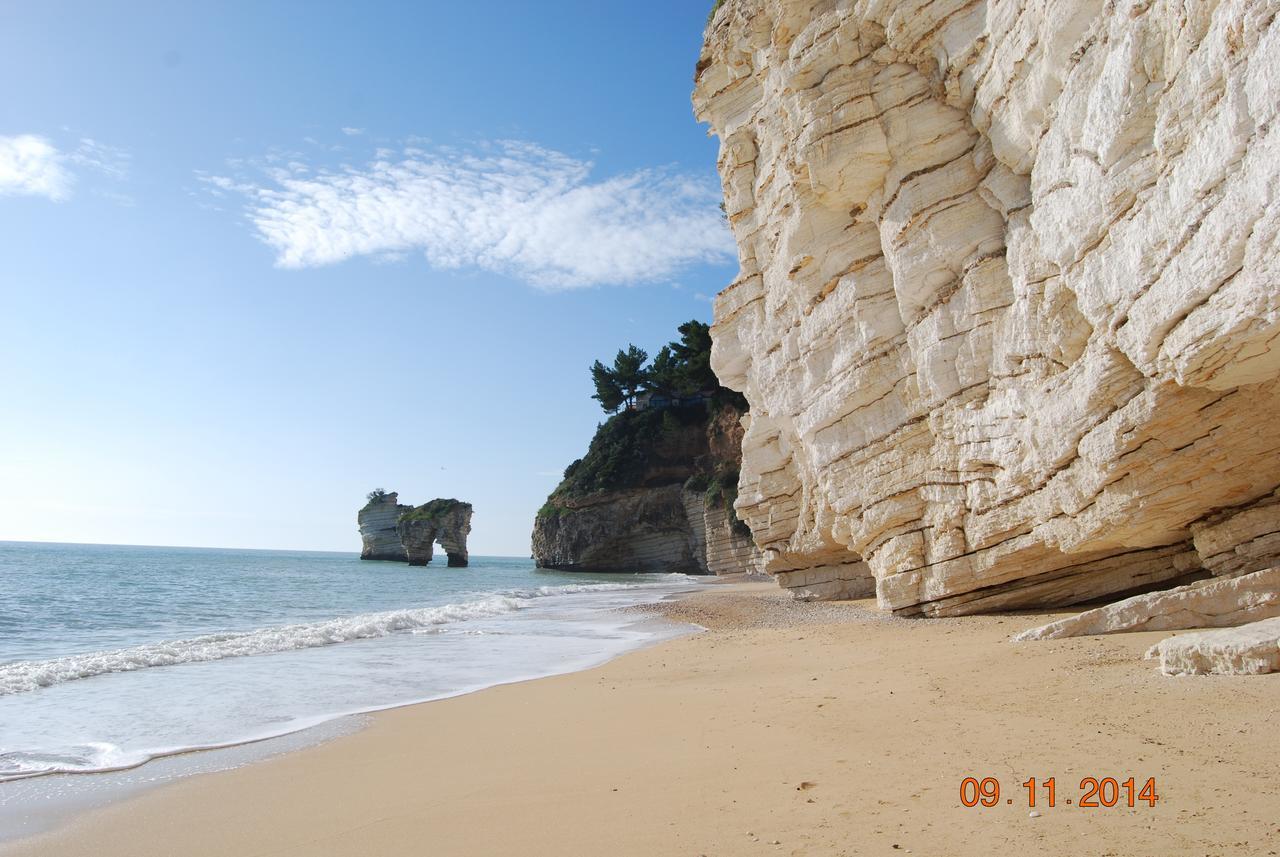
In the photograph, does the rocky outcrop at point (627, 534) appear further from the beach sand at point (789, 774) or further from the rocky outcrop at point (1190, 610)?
the beach sand at point (789, 774)

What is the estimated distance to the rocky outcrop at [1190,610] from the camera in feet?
24.5

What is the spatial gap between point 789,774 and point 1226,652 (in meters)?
3.55

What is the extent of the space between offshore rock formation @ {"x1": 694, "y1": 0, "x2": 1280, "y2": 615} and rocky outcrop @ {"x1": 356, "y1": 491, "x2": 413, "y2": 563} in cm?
8208

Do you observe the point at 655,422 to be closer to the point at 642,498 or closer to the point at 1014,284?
the point at 642,498

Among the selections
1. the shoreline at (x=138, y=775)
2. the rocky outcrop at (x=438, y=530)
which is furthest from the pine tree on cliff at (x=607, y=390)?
the shoreline at (x=138, y=775)

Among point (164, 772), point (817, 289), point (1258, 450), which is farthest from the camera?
point (817, 289)

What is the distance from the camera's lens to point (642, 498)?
195ft

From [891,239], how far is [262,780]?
11191 mm

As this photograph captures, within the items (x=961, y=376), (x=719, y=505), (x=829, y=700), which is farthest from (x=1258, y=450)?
(x=719, y=505)

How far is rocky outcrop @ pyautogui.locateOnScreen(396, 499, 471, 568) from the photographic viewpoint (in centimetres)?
8144

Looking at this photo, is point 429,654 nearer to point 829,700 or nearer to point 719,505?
point 829,700

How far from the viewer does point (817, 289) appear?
14.6 metres
